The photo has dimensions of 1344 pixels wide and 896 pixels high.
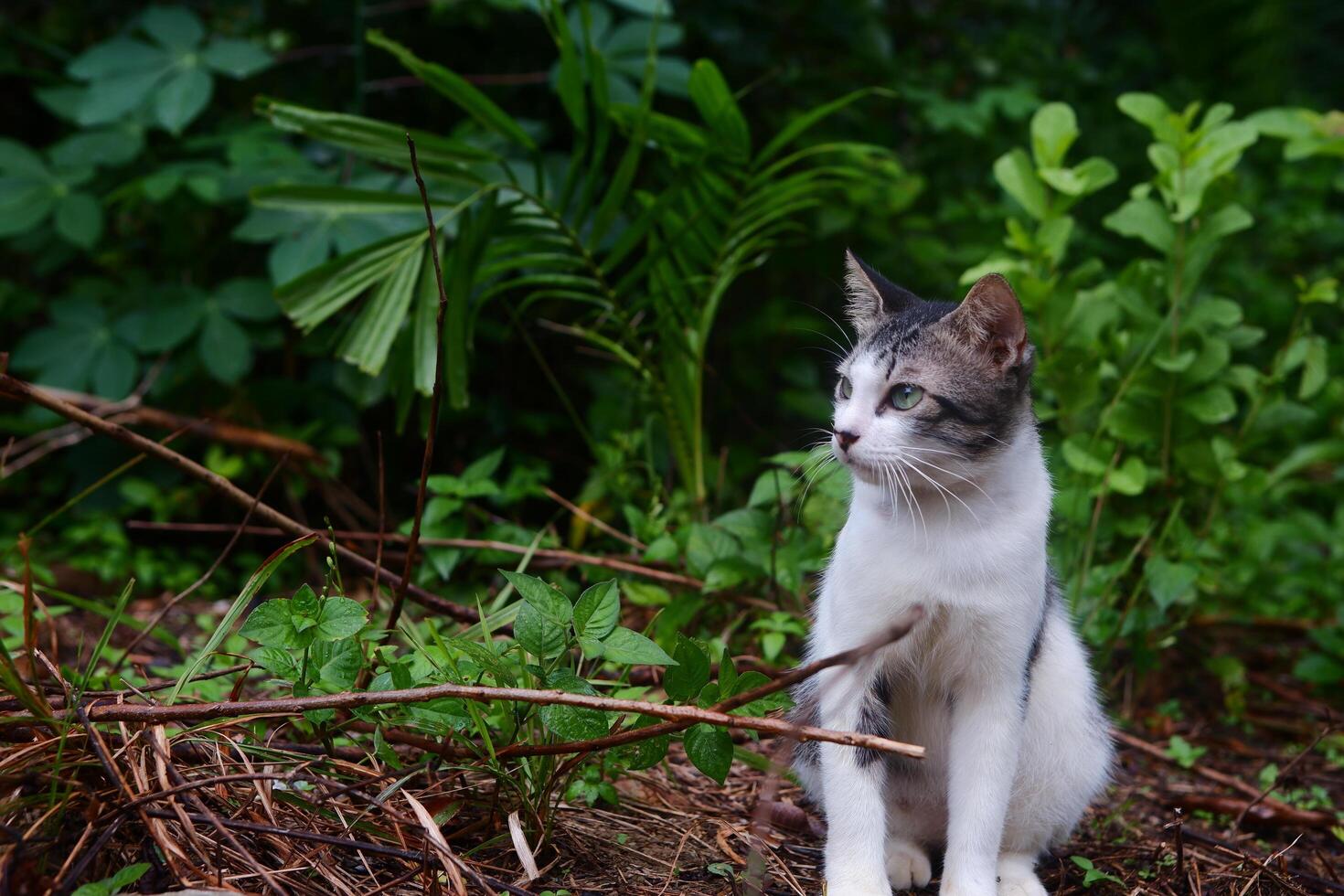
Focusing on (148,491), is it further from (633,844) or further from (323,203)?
(633,844)

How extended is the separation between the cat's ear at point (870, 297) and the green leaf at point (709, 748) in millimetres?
927

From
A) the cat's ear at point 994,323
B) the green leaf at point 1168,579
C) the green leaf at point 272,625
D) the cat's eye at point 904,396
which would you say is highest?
the cat's ear at point 994,323

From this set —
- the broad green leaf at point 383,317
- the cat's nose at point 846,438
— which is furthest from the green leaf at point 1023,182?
the broad green leaf at point 383,317

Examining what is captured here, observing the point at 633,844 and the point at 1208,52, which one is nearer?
the point at 633,844

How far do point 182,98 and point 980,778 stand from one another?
339 centimetres

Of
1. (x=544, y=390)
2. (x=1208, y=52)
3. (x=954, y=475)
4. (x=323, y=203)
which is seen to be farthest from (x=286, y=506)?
(x=1208, y=52)

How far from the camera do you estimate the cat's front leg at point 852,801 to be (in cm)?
186

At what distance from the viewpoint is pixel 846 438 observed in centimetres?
192

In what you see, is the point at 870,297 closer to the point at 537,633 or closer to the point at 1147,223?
the point at 537,633

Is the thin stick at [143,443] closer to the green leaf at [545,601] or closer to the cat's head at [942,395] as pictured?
the green leaf at [545,601]

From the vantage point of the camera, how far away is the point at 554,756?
1847mm

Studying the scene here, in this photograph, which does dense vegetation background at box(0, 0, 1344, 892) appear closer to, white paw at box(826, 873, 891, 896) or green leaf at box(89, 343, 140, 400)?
green leaf at box(89, 343, 140, 400)

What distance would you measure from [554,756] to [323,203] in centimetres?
192

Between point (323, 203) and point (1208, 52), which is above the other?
point (1208, 52)
